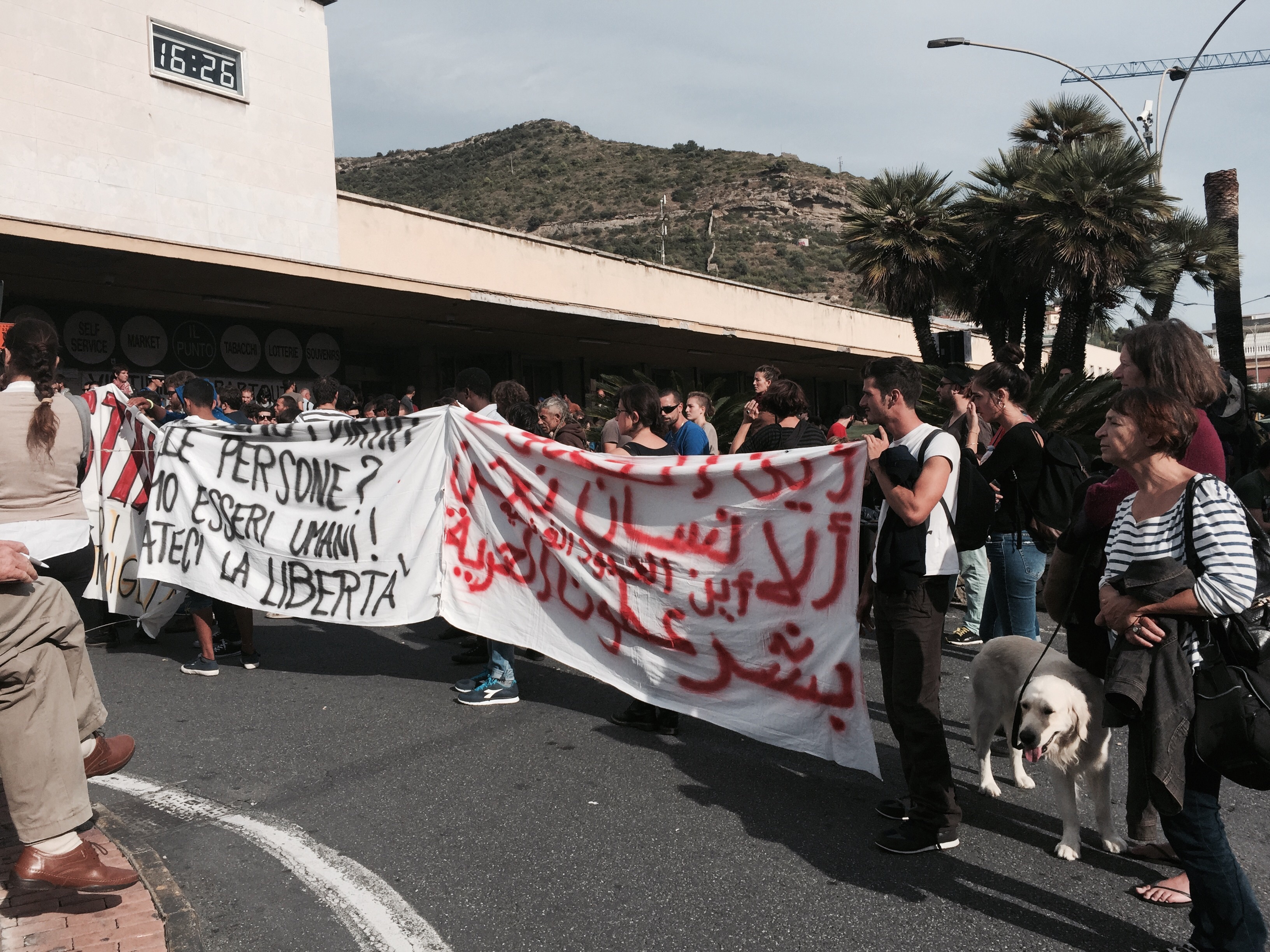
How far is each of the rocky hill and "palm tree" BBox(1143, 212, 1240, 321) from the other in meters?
32.0

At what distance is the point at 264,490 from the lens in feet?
21.8

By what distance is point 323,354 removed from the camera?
62.8 ft

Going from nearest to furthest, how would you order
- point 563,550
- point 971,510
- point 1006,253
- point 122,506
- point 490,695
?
point 971,510
point 563,550
point 490,695
point 122,506
point 1006,253

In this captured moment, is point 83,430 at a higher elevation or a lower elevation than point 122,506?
higher

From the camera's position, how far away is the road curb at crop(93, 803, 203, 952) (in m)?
3.21

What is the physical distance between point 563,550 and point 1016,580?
2.38 meters

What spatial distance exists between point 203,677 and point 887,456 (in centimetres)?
478

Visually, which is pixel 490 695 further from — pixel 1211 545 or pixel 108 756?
pixel 1211 545

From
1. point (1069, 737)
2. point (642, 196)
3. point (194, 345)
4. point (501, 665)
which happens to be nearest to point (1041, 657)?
point (1069, 737)

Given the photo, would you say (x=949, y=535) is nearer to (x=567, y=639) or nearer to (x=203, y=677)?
(x=567, y=639)

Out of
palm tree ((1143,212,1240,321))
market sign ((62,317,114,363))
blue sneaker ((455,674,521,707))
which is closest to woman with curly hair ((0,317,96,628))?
blue sneaker ((455,674,521,707))

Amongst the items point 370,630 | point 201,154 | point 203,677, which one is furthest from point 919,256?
point 203,677

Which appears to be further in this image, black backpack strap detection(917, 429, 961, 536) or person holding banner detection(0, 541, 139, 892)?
black backpack strap detection(917, 429, 961, 536)

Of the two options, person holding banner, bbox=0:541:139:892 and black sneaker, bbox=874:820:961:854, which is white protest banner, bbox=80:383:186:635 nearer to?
person holding banner, bbox=0:541:139:892
